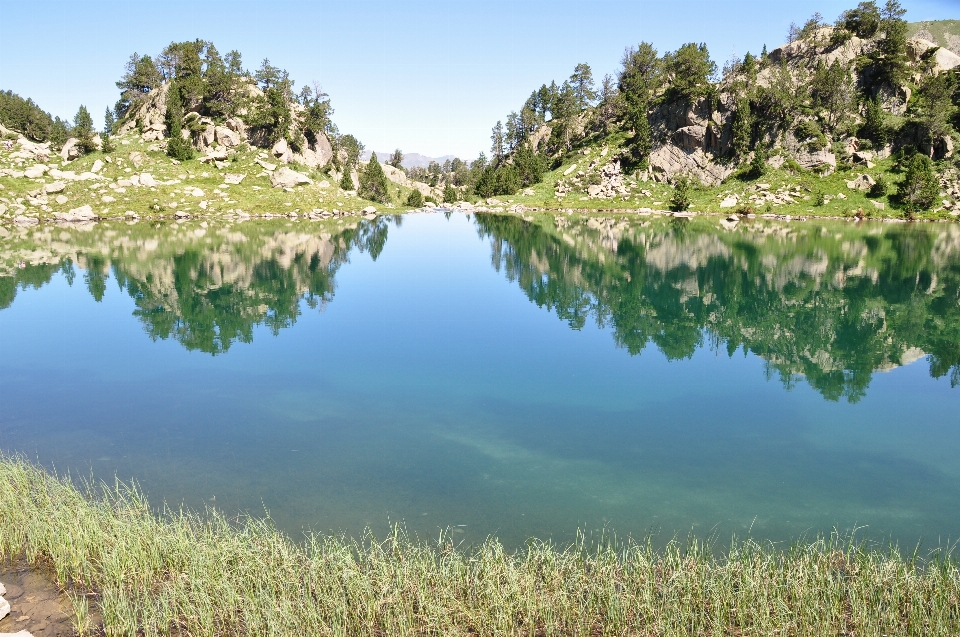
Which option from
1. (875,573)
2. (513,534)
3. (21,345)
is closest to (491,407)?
(513,534)

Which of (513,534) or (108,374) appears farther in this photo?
(108,374)

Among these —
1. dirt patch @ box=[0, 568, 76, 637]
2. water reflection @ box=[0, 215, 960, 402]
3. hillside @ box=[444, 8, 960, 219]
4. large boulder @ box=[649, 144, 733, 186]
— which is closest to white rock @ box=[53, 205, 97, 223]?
water reflection @ box=[0, 215, 960, 402]

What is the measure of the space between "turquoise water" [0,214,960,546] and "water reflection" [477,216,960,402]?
25 centimetres

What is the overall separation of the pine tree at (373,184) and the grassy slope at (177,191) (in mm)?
11553

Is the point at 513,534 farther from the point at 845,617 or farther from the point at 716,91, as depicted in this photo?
the point at 716,91

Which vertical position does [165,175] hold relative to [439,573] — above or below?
above

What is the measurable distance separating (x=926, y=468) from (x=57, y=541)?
19.3 metres

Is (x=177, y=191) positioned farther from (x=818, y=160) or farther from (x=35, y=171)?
(x=818, y=160)

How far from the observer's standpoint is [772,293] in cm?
3841

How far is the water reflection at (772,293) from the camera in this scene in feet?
84.4

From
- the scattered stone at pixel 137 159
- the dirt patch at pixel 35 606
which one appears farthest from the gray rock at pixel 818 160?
the dirt patch at pixel 35 606

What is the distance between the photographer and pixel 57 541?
10.6 meters

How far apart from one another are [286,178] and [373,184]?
79.7 feet

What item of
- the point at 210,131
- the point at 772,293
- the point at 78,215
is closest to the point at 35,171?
the point at 78,215
